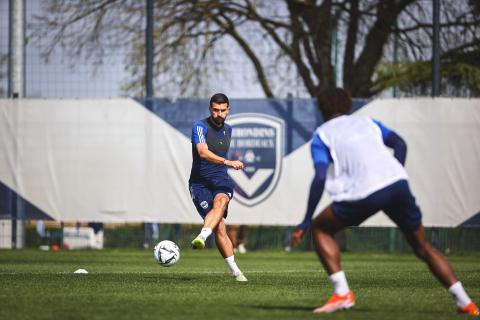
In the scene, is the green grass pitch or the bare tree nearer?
the green grass pitch

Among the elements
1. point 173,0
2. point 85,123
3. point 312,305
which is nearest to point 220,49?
point 173,0

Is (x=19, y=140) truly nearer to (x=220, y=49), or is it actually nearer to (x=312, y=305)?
(x=220, y=49)

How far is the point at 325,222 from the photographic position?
8.04 metres

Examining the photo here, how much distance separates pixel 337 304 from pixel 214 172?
452cm

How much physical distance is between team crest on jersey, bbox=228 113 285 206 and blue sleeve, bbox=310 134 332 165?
12365 mm

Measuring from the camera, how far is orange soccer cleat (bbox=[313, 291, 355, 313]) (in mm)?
7965

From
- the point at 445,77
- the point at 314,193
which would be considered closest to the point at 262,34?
the point at 445,77

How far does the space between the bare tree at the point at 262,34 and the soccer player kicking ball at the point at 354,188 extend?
1414 cm

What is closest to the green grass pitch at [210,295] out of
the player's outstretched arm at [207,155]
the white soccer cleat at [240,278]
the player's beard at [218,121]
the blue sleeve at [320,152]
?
the white soccer cleat at [240,278]

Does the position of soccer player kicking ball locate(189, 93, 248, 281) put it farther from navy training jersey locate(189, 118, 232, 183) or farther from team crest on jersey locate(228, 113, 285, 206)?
team crest on jersey locate(228, 113, 285, 206)

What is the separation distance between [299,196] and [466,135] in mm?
3350

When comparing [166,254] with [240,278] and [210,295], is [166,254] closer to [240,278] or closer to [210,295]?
[240,278]

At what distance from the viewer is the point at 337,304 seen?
7977 millimetres

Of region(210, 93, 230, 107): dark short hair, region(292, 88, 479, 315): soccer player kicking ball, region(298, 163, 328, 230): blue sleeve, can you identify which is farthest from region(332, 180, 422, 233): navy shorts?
region(210, 93, 230, 107): dark short hair
